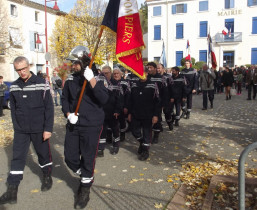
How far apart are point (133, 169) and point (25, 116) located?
221 centimetres

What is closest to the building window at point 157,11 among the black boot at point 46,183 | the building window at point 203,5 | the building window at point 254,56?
the building window at point 203,5

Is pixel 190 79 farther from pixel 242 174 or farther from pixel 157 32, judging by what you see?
pixel 157 32

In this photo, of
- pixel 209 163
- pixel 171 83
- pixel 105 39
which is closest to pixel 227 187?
pixel 209 163

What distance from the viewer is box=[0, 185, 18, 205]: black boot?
3.78 meters

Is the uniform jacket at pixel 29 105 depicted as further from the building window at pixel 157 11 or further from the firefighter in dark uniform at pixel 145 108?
the building window at pixel 157 11

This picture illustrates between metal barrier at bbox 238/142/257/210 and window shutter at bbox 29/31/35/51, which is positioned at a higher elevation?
window shutter at bbox 29/31/35/51

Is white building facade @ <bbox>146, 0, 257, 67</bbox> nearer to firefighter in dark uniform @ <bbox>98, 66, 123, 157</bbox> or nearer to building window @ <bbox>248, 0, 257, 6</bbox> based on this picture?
building window @ <bbox>248, 0, 257, 6</bbox>

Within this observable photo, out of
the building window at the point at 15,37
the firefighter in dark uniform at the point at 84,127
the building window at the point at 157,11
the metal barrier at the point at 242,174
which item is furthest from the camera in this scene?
the building window at the point at 157,11

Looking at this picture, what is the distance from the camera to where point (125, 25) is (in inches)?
156

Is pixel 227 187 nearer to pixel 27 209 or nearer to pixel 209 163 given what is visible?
pixel 209 163

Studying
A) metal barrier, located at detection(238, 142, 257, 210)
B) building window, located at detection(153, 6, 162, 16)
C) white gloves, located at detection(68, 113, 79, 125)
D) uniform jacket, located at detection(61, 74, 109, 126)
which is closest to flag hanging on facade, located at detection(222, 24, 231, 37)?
building window, located at detection(153, 6, 162, 16)

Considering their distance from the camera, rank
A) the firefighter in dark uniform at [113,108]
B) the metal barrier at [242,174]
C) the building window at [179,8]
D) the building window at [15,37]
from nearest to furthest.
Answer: the metal barrier at [242,174] < the firefighter in dark uniform at [113,108] < the building window at [15,37] < the building window at [179,8]

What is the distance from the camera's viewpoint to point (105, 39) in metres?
26.8

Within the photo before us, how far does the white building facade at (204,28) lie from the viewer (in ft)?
117
